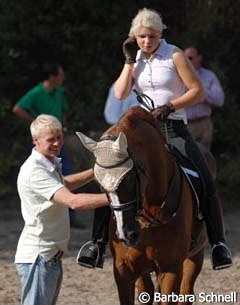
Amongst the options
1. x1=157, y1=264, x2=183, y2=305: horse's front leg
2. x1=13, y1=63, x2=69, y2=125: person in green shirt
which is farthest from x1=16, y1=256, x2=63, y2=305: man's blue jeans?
x1=13, y1=63, x2=69, y2=125: person in green shirt

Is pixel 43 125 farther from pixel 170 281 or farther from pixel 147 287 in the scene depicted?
pixel 147 287

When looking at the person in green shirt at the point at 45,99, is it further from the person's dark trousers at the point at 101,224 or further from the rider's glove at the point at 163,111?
the rider's glove at the point at 163,111

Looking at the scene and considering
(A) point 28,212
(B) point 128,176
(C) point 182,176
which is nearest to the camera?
(B) point 128,176

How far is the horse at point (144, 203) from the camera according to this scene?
5.48 m

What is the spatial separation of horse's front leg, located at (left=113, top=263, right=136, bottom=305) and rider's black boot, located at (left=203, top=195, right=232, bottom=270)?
829mm

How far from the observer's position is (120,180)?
5441 millimetres

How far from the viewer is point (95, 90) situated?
13.2m

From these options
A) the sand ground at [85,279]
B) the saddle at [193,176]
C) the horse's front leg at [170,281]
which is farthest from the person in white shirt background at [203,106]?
the horse's front leg at [170,281]

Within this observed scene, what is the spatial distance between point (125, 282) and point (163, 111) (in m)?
1.14

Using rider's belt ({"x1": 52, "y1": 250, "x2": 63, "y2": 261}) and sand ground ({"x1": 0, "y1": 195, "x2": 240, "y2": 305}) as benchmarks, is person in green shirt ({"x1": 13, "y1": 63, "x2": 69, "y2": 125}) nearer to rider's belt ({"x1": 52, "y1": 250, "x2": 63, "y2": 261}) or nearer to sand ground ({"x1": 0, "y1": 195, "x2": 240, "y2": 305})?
sand ground ({"x1": 0, "y1": 195, "x2": 240, "y2": 305})

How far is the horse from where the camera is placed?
548 centimetres

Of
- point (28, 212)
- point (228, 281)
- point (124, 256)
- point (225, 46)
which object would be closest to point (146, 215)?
point (124, 256)

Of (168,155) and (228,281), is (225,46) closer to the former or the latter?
(228,281)

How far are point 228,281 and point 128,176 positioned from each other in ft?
11.7
